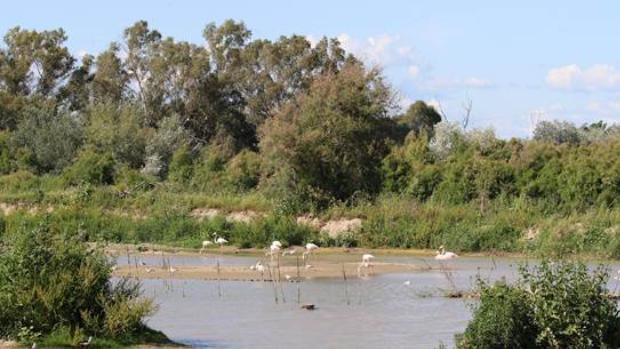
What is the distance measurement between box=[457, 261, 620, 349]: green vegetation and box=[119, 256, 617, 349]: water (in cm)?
349

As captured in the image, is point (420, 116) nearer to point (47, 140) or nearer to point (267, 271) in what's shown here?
point (47, 140)

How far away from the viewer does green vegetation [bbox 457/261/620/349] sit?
17.3 metres

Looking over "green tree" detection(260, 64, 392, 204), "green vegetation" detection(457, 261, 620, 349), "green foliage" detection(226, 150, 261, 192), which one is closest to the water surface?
"green vegetation" detection(457, 261, 620, 349)

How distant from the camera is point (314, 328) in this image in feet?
78.0

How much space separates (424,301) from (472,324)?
1086 centimetres

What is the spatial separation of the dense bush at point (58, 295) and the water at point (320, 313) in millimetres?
2230

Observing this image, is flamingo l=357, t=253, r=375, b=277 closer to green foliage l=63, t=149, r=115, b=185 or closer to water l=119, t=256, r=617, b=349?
water l=119, t=256, r=617, b=349

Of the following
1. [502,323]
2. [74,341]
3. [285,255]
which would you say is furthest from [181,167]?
[502,323]

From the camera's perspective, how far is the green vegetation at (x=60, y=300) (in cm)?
1944

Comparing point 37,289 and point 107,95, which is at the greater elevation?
point 107,95

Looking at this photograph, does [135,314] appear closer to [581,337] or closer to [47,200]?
[581,337]

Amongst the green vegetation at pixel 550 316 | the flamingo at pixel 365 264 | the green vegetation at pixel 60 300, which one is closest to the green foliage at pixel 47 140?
the flamingo at pixel 365 264

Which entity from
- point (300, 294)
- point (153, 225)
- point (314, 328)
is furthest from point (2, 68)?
point (314, 328)

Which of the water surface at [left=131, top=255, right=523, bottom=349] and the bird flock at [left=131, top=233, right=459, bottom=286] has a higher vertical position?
the bird flock at [left=131, top=233, right=459, bottom=286]
